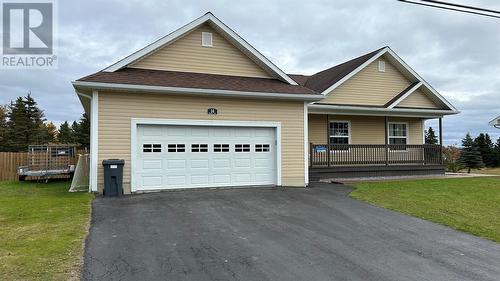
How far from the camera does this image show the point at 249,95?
521 inches

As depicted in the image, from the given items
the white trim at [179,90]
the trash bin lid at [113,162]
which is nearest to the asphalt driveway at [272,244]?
the trash bin lid at [113,162]

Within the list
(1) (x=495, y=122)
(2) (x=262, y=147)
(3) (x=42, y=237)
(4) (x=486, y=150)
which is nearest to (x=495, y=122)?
(1) (x=495, y=122)

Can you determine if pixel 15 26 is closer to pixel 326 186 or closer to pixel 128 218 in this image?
pixel 128 218

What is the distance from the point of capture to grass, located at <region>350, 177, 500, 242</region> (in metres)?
8.64

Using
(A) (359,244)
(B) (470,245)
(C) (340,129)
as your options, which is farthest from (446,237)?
(C) (340,129)

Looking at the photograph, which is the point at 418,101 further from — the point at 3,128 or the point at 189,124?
the point at 3,128

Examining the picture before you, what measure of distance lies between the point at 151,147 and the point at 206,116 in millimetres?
2108

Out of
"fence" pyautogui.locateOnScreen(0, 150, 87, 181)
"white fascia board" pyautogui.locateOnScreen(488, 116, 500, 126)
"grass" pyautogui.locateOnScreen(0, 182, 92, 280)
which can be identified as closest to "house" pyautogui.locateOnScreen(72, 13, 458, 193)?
"grass" pyautogui.locateOnScreen(0, 182, 92, 280)

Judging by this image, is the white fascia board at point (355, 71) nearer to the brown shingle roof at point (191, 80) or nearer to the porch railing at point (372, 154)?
the porch railing at point (372, 154)

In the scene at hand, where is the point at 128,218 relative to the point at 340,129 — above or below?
below

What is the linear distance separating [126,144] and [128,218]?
406 centimetres

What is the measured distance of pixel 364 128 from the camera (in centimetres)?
1978

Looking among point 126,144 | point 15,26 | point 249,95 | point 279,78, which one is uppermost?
point 15,26

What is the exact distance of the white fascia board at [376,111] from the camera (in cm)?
1714
